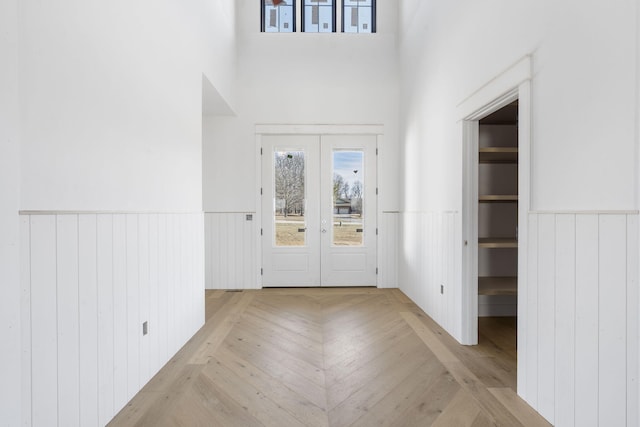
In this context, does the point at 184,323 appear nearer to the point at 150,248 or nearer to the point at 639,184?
the point at 150,248

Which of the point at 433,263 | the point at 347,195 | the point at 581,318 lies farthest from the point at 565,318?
the point at 347,195

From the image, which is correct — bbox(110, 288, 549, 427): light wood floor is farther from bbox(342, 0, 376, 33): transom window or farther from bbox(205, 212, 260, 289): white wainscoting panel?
bbox(342, 0, 376, 33): transom window

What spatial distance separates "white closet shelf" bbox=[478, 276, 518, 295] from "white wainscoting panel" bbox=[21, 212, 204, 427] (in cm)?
262

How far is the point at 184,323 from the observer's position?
3.20 metres

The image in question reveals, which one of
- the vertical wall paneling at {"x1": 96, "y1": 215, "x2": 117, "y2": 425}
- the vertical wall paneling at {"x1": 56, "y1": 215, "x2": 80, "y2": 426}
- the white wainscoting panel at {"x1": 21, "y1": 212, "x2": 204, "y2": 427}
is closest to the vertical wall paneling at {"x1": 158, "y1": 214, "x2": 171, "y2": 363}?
the white wainscoting panel at {"x1": 21, "y1": 212, "x2": 204, "y2": 427}

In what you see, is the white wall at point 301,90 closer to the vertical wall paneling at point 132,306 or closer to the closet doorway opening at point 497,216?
the closet doorway opening at point 497,216

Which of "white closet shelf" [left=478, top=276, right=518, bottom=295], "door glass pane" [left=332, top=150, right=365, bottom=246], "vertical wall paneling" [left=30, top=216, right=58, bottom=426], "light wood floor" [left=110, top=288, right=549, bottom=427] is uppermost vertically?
"door glass pane" [left=332, top=150, right=365, bottom=246]

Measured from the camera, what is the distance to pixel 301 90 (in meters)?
5.35

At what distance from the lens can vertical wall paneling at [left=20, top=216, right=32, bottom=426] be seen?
145 cm

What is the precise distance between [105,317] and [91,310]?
5.4 inches

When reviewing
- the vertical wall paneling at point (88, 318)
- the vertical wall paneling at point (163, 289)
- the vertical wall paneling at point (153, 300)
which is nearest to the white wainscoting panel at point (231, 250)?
the vertical wall paneling at point (163, 289)

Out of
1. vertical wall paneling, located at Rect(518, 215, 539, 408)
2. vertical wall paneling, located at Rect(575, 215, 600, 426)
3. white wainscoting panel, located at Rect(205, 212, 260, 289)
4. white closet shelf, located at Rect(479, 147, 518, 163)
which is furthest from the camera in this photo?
white wainscoting panel, located at Rect(205, 212, 260, 289)

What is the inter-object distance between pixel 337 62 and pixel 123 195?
13.1 feet

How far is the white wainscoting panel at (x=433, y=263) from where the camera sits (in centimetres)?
333
